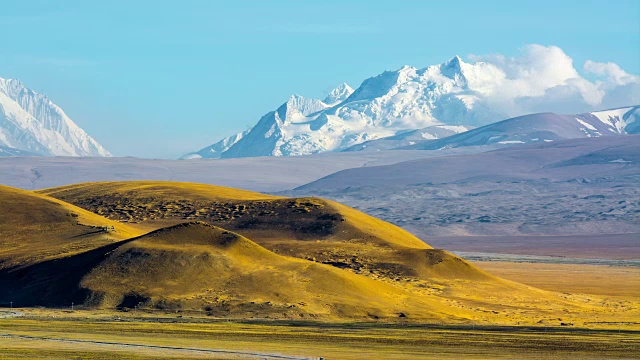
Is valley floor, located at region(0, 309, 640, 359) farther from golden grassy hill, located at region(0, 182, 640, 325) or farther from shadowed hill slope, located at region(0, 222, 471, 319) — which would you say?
golden grassy hill, located at region(0, 182, 640, 325)

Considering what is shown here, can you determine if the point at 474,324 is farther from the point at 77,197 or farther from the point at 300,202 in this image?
the point at 77,197

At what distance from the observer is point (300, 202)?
176 meters

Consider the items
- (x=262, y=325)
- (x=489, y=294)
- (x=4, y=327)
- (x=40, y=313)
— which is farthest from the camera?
(x=489, y=294)

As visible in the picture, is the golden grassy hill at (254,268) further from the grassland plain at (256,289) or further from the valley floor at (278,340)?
the valley floor at (278,340)

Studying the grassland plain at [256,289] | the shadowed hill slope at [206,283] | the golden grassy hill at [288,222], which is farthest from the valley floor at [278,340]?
the golden grassy hill at [288,222]

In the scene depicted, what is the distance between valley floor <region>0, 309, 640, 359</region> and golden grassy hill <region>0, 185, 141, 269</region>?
29221 mm

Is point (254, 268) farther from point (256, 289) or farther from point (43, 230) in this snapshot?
point (43, 230)

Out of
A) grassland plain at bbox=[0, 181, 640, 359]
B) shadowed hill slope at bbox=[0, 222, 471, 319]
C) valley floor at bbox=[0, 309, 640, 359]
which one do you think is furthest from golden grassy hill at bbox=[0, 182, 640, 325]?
valley floor at bbox=[0, 309, 640, 359]

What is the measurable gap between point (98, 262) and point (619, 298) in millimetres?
63587

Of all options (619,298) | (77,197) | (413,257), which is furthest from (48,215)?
(619,298)

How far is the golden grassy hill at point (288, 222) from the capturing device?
6019 inches

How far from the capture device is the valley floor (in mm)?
73562

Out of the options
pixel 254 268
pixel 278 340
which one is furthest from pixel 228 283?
pixel 278 340

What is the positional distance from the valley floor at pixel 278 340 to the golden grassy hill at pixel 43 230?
29.2 metres
